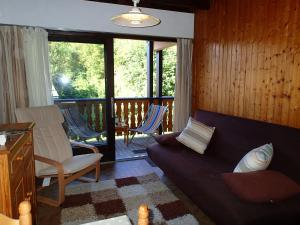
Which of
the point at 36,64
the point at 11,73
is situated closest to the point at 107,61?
the point at 36,64

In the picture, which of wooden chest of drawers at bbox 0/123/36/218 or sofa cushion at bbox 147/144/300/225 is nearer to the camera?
wooden chest of drawers at bbox 0/123/36/218

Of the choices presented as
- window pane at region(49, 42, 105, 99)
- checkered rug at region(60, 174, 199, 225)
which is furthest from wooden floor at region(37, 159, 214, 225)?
window pane at region(49, 42, 105, 99)

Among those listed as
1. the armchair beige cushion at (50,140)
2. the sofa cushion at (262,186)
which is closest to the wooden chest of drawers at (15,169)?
the armchair beige cushion at (50,140)

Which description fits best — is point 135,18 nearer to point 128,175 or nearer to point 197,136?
point 197,136

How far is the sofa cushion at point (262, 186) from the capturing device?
1599mm

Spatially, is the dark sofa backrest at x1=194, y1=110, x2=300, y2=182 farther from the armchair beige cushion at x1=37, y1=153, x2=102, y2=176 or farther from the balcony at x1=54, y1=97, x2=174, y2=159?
the balcony at x1=54, y1=97, x2=174, y2=159

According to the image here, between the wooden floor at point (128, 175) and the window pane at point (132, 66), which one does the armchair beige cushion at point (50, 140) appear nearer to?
the wooden floor at point (128, 175)

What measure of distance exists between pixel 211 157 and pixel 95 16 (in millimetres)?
2472

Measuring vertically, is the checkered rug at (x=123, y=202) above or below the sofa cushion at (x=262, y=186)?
below

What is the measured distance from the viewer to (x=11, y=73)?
2.81m

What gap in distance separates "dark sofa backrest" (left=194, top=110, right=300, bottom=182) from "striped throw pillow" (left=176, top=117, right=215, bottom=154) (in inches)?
4.7

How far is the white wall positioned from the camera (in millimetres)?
2812

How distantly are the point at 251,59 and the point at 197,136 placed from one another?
1105 millimetres

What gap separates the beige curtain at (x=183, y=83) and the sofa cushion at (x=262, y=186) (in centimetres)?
207
